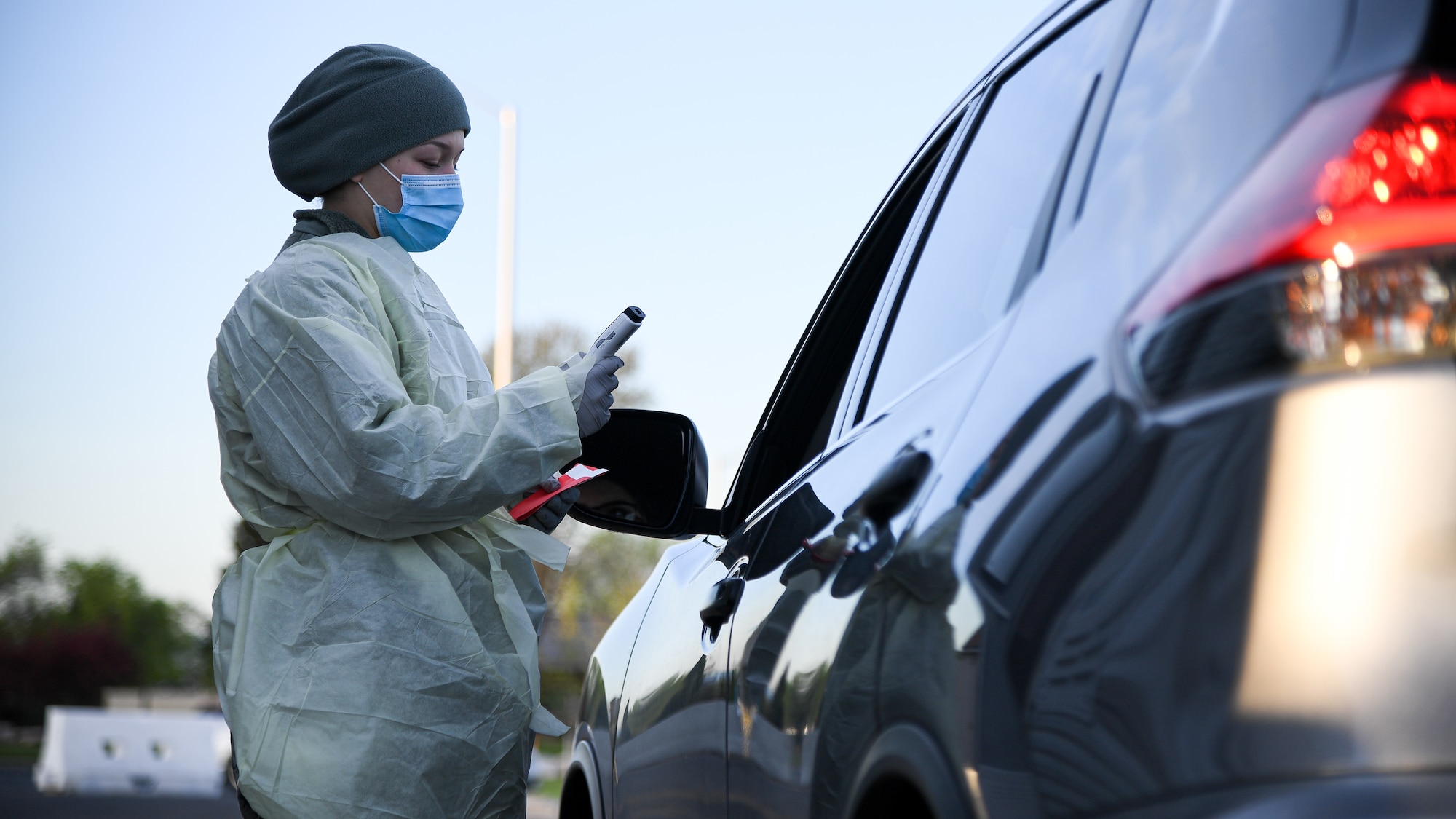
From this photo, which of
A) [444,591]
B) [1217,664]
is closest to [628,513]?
[444,591]

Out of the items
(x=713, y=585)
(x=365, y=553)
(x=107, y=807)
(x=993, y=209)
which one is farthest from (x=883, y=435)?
(x=107, y=807)

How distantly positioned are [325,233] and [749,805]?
161cm

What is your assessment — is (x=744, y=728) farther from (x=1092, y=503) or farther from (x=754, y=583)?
(x=1092, y=503)

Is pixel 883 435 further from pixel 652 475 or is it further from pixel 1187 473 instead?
pixel 652 475

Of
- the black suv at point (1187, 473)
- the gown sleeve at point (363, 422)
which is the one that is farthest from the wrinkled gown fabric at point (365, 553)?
the black suv at point (1187, 473)

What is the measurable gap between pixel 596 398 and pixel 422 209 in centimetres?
61

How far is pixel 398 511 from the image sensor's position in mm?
2432

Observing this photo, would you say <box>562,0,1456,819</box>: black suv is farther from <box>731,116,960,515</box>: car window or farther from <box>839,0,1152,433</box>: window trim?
<box>731,116,960,515</box>: car window

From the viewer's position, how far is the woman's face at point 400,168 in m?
2.82

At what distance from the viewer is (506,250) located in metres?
20.7

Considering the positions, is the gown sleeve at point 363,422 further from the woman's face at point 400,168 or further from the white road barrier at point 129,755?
the white road barrier at point 129,755

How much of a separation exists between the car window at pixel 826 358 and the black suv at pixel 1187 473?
594mm

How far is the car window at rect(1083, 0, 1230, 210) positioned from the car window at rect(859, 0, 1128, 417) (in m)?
0.12

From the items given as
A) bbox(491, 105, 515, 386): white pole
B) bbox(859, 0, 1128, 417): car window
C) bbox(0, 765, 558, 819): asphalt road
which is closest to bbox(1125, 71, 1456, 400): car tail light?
bbox(859, 0, 1128, 417): car window
